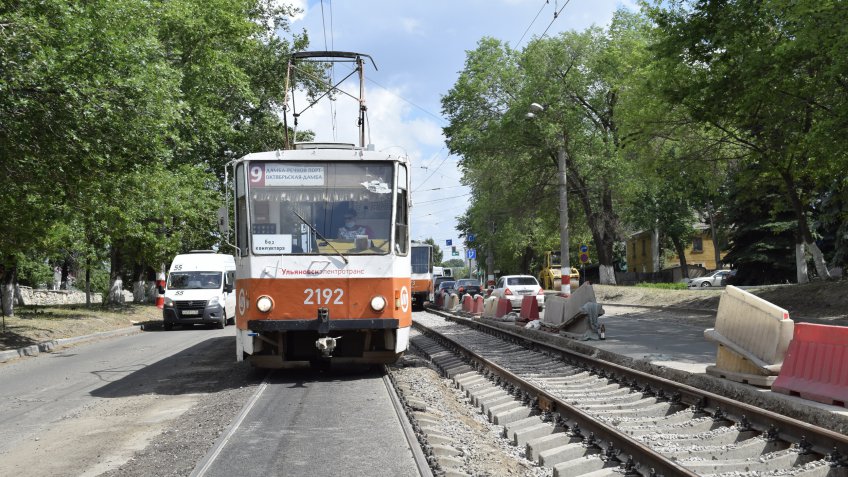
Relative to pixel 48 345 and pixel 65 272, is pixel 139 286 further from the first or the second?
pixel 65 272

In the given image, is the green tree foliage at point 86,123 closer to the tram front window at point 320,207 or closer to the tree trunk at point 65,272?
the tram front window at point 320,207

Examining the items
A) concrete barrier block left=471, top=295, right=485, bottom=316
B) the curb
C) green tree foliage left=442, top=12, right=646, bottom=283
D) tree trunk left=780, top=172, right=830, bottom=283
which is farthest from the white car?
the curb

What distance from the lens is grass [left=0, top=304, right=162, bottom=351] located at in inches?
794

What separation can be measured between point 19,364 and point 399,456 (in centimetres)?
1267

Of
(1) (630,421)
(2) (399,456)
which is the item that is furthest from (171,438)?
(1) (630,421)

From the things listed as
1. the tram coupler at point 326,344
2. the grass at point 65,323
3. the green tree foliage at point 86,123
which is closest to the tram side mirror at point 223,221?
the tram coupler at point 326,344

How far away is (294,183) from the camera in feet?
36.8

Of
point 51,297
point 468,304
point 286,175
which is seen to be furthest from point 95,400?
point 51,297

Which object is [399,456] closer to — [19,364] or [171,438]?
[171,438]

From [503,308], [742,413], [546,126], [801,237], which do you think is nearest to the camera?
[742,413]

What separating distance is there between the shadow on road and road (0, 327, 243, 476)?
0.02m

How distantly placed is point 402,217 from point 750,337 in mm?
4887

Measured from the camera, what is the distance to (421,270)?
3850cm

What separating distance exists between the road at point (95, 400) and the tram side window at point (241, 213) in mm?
2070
